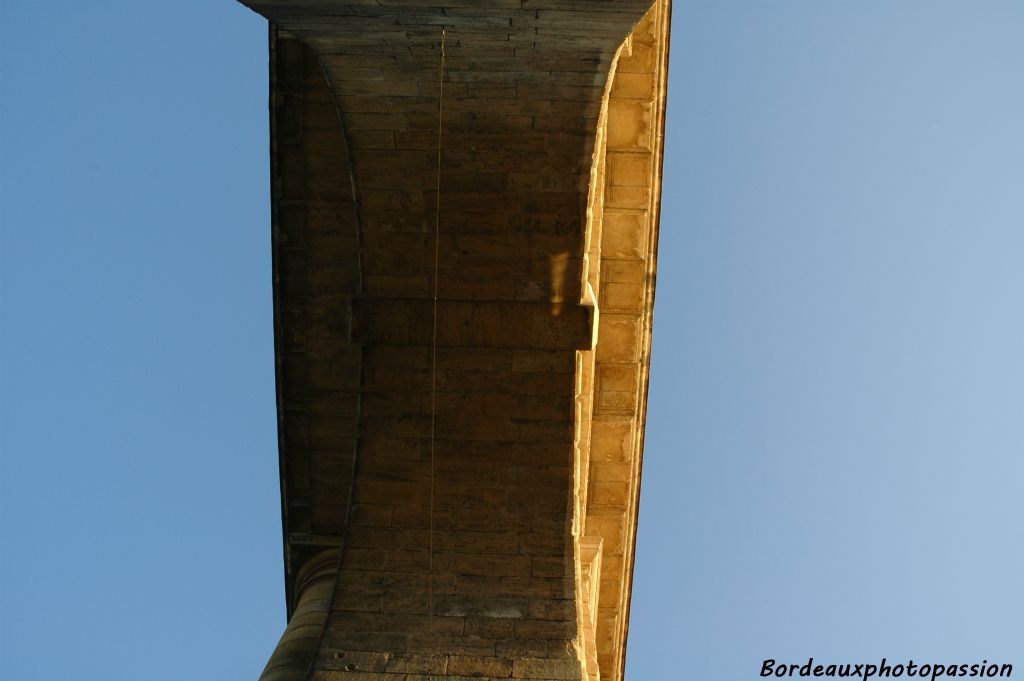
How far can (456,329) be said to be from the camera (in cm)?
886

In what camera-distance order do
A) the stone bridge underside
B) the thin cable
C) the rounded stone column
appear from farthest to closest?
1. the rounded stone column
2. the thin cable
3. the stone bridge underside

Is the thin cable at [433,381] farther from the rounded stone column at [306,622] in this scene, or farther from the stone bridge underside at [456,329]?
the rounded stone column at [306,622]

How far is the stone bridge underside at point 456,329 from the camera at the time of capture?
26.0 ft

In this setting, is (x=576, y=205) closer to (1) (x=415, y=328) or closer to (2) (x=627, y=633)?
(1) (x=415, y=328)

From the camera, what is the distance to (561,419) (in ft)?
29.3

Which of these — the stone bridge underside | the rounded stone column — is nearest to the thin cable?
the stone bridge underside

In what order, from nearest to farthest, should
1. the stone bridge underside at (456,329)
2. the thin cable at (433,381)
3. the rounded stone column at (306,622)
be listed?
the stone bridge underside at (456,329) < the thin cable at (433,381) < the rounded stone column at (306,622)

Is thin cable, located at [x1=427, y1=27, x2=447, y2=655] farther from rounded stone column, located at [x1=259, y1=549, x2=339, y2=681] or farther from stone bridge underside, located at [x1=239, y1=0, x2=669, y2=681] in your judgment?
rounded stone column, located at [x1=259, y1=549, x2=339, y2=681]

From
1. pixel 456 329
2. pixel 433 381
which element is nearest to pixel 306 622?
pixel 433 381

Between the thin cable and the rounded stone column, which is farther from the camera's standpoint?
the rounded stone column

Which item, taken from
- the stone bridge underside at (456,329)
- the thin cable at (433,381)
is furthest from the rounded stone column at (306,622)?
the thin cable at (433,381)

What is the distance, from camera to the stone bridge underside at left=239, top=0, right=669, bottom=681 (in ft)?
26.0

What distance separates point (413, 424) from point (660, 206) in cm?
352

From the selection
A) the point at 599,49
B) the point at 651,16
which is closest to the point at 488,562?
the point at 599,49
